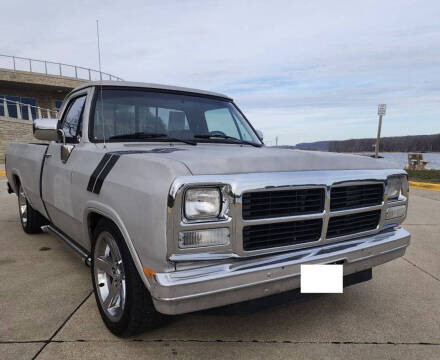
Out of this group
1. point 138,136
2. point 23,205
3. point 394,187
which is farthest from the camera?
point 23,205

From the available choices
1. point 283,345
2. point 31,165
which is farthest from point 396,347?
point 31,165

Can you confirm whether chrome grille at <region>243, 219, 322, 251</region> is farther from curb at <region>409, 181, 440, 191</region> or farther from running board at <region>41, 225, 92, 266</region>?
curb at <region>409, 181, 440, 191</region>

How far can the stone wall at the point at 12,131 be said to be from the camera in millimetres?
17656

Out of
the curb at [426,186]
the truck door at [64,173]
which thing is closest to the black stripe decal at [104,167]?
the truck door at [64,173]

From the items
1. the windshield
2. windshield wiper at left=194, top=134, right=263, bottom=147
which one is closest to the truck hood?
the windshield

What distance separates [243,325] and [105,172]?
1.39 meters

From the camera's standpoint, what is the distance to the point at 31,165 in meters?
4.18

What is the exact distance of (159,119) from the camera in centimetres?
322

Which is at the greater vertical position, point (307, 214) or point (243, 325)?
point (307, 214)

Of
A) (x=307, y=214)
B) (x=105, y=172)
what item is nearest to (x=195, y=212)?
(x=307, y=214)

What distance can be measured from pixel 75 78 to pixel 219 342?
103 feet

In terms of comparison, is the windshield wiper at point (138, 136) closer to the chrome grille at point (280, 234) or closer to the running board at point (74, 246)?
the running board at point (74, 246)

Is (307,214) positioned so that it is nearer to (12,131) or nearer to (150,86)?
(150,86)

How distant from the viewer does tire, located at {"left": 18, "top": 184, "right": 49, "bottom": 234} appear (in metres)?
4.82
